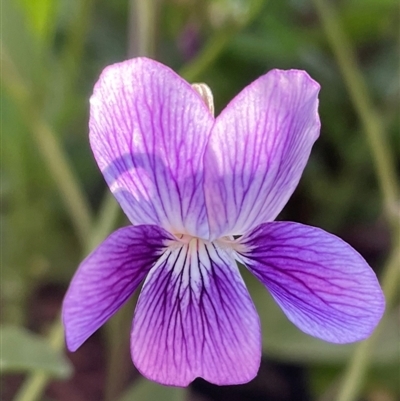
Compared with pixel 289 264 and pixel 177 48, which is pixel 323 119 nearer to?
pixel 177 48

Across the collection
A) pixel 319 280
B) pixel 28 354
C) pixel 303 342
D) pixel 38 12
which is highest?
pixel 38 12

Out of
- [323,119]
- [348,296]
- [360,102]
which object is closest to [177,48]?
[323,119]

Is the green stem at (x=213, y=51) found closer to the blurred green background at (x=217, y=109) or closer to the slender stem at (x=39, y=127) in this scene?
the blurred green background at (x=217, y=109)

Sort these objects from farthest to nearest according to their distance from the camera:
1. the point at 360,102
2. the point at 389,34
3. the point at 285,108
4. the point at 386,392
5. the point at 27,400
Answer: the point at 389,34 < the point at 386,392 < the point at 360,102 < the point at 27,400 < the point at 285,108

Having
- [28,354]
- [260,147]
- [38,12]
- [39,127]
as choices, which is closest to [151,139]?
[260,147]

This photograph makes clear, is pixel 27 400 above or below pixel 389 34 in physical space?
below

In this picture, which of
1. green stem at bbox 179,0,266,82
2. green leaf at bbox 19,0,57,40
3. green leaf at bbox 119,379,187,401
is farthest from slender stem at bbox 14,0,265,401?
green leaf at bbox 19,0,57,40

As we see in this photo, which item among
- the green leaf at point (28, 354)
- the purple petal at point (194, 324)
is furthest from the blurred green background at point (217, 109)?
the purple petal at point (194, 324)

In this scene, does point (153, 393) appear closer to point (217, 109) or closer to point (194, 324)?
point (194, 324)
